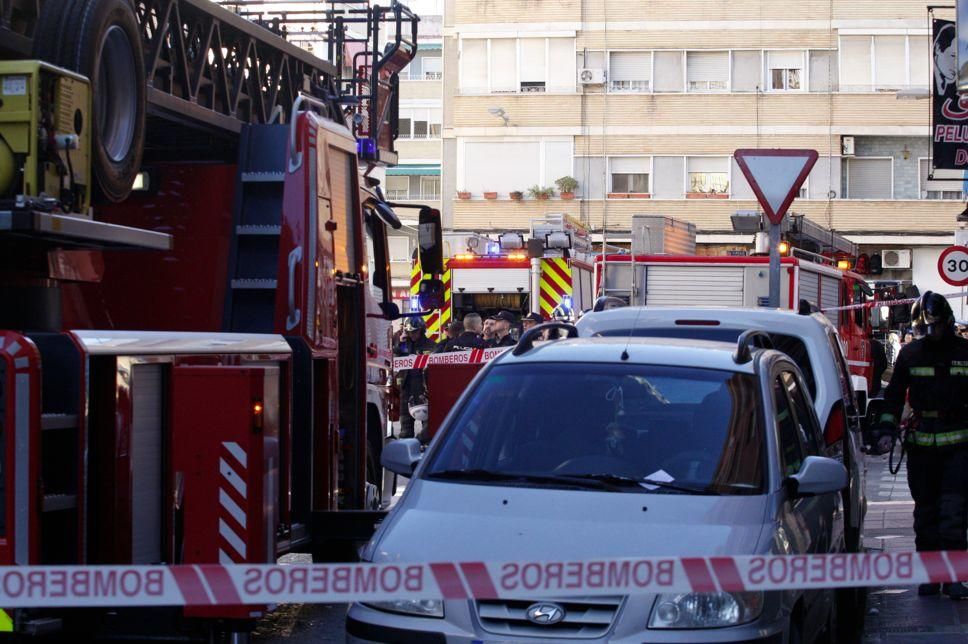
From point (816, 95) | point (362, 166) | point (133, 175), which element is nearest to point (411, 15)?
point (362, 166)

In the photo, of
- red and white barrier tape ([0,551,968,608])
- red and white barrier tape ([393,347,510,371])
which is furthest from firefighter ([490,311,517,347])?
red and white barrier tape ([0,551,968,608])

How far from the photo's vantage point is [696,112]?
4288 centimetres

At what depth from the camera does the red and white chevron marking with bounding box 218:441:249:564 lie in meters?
6.59

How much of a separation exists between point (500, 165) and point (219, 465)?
122ft

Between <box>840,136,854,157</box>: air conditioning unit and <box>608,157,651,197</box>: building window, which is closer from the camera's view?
<box>840,136,854,157</box>: air conditioning unit

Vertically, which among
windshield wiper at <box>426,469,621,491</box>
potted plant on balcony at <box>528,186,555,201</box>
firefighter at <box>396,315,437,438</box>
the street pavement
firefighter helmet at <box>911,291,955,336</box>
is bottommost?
the street pavement

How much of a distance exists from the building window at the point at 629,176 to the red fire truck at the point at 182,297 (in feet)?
103

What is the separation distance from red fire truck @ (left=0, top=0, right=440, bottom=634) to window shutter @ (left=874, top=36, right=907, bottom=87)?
33.4m

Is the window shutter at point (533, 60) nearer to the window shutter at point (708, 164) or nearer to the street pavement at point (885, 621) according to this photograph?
the window shutter at point (708, 164)

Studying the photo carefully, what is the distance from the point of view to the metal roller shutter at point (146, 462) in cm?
616

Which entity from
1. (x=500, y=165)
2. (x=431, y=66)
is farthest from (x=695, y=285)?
(x=431, y=66)

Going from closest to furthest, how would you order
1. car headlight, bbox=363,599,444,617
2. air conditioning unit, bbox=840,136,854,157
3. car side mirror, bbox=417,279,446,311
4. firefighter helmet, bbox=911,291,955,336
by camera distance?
1. car headlight, bbox=363,599,444,617
2. firefighter helmet, bbox=911,291,955,336
3. car side mirror, bbox=417,279,446,311
4. air conditioning unit, bbox=840,136,854,157

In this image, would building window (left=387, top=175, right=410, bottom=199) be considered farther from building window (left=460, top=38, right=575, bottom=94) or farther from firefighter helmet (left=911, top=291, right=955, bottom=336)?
firefighter helmet (left=911, top=291, right=955, bottom=336)

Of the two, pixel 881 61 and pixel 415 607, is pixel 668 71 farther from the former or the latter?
pixel 415 607
